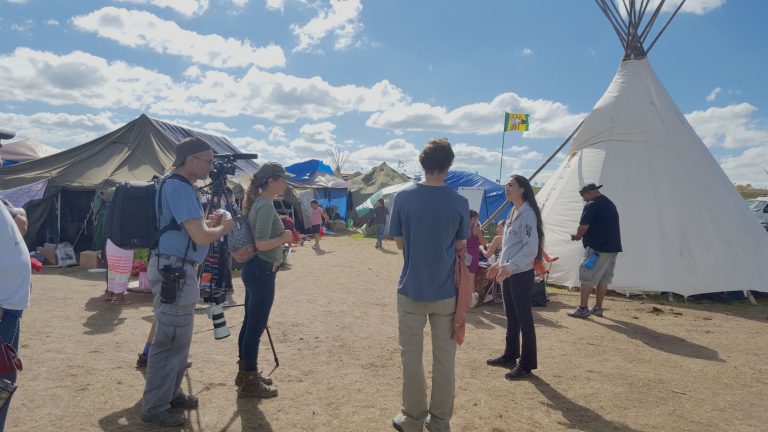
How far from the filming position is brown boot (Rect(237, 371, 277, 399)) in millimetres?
3957

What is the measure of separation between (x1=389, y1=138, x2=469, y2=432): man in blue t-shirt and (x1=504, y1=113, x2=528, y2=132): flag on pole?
23.7 metres

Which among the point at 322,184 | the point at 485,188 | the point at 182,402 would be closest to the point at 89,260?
the point at 182,402

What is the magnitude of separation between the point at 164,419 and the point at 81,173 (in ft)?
36.5

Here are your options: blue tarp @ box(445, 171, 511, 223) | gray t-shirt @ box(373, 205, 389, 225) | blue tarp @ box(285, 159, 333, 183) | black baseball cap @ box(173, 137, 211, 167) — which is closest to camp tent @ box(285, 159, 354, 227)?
blue tarp @ box(285, 159, 333, 183)

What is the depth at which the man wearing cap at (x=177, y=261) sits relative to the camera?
318cm

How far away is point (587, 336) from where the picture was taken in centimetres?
621

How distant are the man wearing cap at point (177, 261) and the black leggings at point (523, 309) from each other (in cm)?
270

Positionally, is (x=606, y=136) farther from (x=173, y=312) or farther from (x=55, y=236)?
(x=55, y=236)

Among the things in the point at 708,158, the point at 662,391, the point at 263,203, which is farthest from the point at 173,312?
the point at 708,158

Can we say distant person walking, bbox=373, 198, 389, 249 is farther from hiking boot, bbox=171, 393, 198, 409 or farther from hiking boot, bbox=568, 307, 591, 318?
hiking boot, bbox=171, 393, 198, 409

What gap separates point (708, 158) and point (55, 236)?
1522 cm

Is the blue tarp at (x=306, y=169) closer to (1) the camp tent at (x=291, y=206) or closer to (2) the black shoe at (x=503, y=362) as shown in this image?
(1) the camp tent at (x=291, y=206)

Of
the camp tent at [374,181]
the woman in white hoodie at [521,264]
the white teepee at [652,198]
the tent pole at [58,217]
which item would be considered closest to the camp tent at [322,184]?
Answer: the camp tent at [374,181]

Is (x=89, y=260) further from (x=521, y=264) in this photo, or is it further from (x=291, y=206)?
(x=521, y=264)
